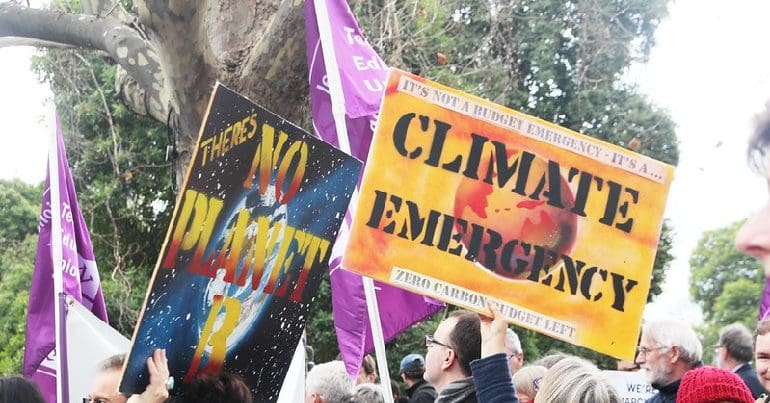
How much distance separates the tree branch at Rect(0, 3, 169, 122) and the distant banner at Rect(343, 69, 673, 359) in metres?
3.46

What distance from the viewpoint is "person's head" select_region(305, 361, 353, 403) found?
4.88 m

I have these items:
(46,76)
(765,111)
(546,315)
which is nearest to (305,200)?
(546,315)

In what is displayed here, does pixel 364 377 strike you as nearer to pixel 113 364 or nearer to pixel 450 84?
pixel 113 364

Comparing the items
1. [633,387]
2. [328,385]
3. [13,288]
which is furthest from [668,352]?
[13,288]

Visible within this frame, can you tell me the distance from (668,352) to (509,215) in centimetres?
177

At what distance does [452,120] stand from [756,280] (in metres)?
46.0

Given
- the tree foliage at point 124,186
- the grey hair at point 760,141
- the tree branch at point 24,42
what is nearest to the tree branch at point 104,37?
the tree branch at point 24,42

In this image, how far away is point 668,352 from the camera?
488 centimetres

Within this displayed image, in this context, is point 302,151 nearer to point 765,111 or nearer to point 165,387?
point 165,387

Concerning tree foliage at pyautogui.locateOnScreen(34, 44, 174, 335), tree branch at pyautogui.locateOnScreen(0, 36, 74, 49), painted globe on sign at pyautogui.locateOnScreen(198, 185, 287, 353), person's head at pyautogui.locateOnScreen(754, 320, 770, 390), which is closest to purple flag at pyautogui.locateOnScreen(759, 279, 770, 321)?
person's head at pyautogui.locateOnScreen(754, 320, 770, 390)

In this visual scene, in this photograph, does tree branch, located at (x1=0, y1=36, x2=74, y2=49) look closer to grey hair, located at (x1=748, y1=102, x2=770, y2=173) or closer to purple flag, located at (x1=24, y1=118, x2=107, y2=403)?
purple flag, located at (x1=24, y1=118, x2=107, y2=403)

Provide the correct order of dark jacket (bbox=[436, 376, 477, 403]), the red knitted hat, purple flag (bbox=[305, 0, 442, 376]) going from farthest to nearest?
purple flag (bbox=[305, 0, 442, 376])
dark jacket (bbox=[436, 376, 477, 403])
the red knitted hat

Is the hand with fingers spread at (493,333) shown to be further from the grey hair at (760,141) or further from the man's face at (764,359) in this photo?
the grey hair at (760,141)

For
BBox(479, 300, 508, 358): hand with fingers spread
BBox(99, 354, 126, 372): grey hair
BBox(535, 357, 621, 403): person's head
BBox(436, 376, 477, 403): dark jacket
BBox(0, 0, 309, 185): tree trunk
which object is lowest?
BBox(99, 354, 126, 372): grey hair
